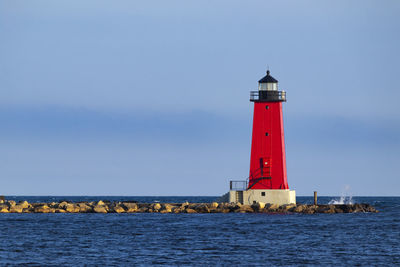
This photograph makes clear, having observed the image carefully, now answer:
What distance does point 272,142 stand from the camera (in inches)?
2112

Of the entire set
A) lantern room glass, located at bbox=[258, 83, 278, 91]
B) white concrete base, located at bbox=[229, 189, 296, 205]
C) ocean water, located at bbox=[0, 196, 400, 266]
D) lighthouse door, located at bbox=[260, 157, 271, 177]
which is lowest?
ocean water, located at bbox=[0, 196, 400, 266]

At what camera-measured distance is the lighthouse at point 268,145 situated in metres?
53.6

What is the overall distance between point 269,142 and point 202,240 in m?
15.1

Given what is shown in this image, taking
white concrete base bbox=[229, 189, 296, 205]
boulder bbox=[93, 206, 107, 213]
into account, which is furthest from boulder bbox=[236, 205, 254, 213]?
boulder bbox=[93, 206, 107, 213]

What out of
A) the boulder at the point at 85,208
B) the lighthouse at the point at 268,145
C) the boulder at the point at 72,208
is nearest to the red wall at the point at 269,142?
the lighthouse at the point at 268,145

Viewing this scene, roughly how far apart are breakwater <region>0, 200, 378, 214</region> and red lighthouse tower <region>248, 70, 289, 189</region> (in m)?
2.15

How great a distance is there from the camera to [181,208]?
2366 inches

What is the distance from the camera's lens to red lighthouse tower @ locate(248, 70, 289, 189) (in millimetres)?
53625

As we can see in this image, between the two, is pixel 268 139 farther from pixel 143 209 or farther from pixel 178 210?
pixel 143 209

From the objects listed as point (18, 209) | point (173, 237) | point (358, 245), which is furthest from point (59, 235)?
point (18, 209)

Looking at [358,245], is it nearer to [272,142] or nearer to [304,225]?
[304,225]

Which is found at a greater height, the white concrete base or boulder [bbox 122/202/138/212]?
the white concrete base

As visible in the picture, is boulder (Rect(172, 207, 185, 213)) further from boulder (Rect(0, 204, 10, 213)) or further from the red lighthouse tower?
boulder (Rect(0, 204, 10, 213))

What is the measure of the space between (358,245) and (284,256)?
6.04m
